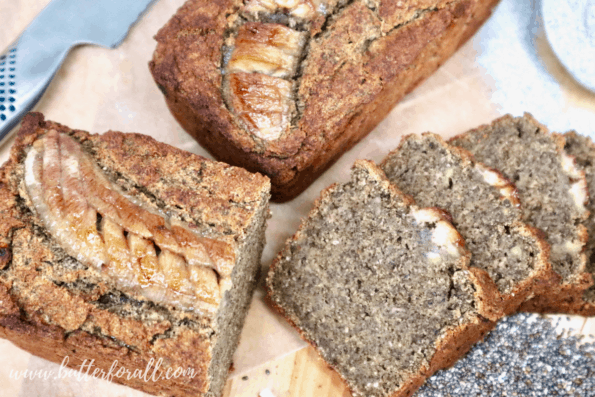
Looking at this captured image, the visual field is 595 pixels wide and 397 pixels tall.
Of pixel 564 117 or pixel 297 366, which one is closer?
pixel 297 366

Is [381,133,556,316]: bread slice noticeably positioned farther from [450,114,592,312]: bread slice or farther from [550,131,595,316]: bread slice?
[550,131,595,316]: bread slice

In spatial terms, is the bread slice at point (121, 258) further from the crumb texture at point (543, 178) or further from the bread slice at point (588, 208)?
the bread slice at point (588, 208)

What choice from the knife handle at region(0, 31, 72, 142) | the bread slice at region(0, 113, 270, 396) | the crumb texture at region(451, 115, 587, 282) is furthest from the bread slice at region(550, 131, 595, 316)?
the knife handle at region(0, 31, 72, 142)

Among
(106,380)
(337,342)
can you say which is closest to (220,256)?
(337,342)

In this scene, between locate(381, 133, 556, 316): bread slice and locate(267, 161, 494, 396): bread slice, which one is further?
locate(381, 133, 556, 316): bread slice

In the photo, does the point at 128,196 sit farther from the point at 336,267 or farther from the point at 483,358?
the point at 483,358

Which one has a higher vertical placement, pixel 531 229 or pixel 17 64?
pixel 17 64

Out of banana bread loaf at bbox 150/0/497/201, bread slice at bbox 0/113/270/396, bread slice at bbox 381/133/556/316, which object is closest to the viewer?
bread slice at bbox 0/113/270/396
